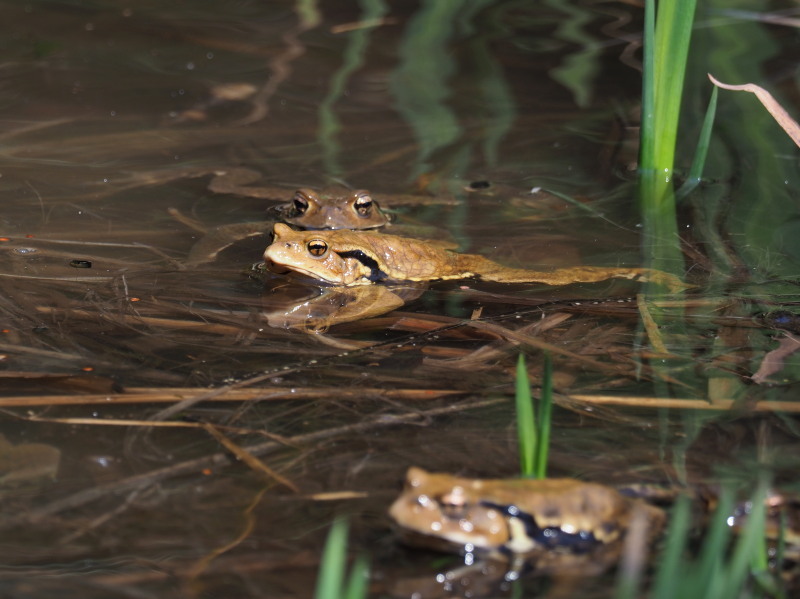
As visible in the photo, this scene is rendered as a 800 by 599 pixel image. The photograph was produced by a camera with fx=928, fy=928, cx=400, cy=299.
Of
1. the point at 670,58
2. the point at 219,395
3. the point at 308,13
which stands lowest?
the point at 219,395

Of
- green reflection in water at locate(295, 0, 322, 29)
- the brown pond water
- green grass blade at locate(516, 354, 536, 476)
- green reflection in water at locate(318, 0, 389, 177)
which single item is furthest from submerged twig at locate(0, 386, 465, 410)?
green reflection in water at locate(295, 0, 322, 29)

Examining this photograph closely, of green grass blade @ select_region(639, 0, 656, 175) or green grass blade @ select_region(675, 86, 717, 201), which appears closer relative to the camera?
green grass blade @ select_region(639, 0, 656, 175)

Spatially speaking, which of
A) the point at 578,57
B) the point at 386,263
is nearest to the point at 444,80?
the point at 578,57

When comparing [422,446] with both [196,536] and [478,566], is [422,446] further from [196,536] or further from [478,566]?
[196,536]

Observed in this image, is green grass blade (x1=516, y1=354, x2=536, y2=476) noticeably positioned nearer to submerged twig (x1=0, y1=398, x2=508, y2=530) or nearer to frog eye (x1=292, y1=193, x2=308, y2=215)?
submerged twig (x1=0, y1=398, x2=508, y2=530)

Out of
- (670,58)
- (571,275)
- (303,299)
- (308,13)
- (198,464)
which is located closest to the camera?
(198,464)

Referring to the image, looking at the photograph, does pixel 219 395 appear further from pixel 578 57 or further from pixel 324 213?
pixel 578 57
